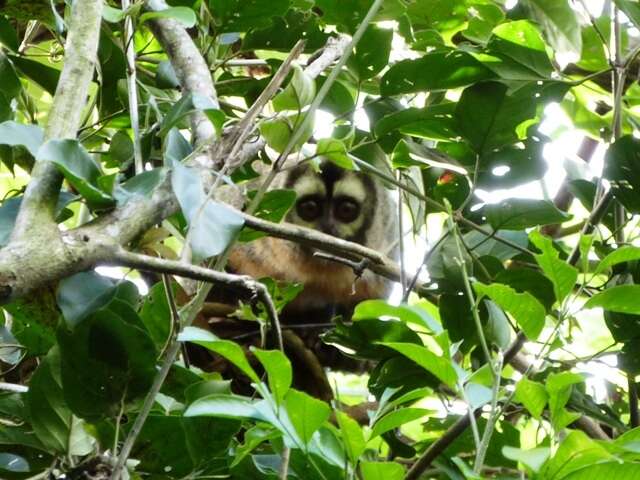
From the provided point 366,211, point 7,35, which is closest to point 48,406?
point 7,35

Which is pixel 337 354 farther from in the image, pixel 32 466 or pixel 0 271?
pixel 0 271

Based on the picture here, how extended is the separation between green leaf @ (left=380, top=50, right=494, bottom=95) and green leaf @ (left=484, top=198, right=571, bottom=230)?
0.78 ft

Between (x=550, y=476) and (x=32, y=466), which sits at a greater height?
(x=550, y=476)

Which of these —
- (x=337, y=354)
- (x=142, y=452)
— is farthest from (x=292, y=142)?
(x=337, y=354)

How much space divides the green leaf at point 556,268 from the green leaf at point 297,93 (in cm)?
35

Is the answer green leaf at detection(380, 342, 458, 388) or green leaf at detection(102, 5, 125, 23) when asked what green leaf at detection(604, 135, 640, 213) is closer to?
green leaf at detection(380, 342, 458, 388)

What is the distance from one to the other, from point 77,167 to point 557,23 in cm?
126

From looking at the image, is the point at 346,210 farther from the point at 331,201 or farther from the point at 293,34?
the point at 293,34

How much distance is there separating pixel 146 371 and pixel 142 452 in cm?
16

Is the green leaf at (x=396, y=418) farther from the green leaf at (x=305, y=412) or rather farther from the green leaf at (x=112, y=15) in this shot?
the green leaf at (x=112, y=15)

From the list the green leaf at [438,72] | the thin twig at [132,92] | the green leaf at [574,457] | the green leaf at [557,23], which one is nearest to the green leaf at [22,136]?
the thin twig at [132,92]

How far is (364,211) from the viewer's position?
386cm

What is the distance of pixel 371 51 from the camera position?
1881mm

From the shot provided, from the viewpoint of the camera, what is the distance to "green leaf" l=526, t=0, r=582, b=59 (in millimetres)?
2018
